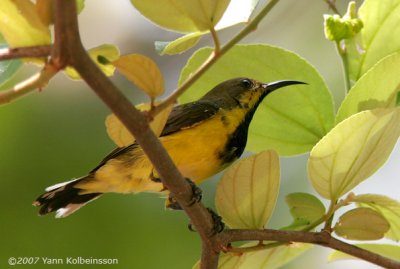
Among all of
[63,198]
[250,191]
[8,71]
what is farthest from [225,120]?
[8,71]

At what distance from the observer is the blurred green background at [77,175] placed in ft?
5.77

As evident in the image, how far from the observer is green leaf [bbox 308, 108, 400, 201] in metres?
0.86

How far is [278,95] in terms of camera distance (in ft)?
3.43

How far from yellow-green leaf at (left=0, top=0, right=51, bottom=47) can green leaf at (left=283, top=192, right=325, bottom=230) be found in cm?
41

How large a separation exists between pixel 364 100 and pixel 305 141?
151 millimetres

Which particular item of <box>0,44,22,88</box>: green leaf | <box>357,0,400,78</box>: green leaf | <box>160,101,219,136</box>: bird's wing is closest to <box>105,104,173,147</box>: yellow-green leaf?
→ <box>0,44,22,88</box>: green leaf

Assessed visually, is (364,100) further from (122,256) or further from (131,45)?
(131,45)

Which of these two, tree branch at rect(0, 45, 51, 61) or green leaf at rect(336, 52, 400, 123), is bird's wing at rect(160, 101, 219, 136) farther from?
tree branch at rect(0, 45, 51, 61)

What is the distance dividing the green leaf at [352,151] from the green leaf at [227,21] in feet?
0.53

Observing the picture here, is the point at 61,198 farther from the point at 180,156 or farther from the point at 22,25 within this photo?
the point at 22,25

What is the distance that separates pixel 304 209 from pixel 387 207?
0.10m

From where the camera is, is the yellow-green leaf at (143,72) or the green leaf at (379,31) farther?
the green leaf at (379,31)

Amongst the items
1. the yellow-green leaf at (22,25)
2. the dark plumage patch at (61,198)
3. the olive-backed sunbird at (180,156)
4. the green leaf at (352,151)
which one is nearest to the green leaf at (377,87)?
the green leaf at (352,151)

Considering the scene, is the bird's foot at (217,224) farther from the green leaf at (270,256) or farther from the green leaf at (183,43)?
the green leaf at (183,43)
